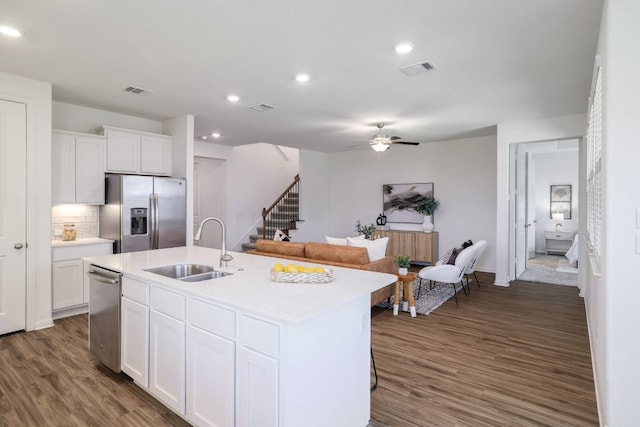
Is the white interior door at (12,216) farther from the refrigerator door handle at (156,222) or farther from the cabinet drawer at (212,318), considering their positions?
the cabinet drawer at (212,318)

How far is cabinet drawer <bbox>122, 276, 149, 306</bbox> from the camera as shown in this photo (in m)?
2.58

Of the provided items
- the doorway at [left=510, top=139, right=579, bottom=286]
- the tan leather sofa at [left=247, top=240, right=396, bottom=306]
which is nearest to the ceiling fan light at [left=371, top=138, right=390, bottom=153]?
the tan leather sofa at [left=247, top=240, right=396, bottom=306]

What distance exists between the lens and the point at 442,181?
26.5ft

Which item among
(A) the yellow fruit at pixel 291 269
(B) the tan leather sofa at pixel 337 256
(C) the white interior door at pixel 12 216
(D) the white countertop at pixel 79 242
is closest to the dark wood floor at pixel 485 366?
(B) the tan leather sofa at pixel 337 256

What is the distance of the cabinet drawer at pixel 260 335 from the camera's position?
5.74 ft

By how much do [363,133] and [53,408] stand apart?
19.5 ft

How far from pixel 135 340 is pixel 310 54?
2758 millimetres

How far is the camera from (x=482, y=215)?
7578mm

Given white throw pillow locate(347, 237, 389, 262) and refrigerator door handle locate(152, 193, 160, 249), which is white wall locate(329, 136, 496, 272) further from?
refrigerator door handle locate(152, 193, 160, 249)

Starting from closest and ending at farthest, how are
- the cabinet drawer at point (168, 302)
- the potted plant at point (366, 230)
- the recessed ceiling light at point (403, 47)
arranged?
the cabinet drawer at point (168, 302), the recessed ceiling light at point (403, 47), the potted plant at point (366, 230)

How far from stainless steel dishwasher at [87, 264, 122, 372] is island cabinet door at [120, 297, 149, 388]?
99mm

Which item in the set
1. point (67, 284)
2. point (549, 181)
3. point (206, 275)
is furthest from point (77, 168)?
point (549, 181)

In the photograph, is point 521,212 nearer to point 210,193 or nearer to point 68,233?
point 210,193

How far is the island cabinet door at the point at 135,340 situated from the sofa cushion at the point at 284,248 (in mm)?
2320
